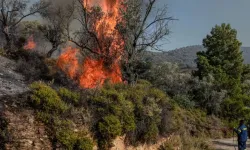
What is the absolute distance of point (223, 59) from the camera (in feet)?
106

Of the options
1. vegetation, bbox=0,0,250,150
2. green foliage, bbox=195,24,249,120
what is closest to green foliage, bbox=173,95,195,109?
vegetation, bbox=0,0,250,150

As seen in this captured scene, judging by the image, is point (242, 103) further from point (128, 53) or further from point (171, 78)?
point (128, 53)

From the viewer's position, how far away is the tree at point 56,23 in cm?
2992

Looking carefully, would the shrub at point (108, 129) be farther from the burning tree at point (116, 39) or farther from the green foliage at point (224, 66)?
the green foliage at point (224, 66)

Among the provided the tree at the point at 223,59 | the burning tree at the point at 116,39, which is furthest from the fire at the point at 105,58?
the tree at the point at 223,59

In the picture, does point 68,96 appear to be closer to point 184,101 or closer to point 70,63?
point 70,63

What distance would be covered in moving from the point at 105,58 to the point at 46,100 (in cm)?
849

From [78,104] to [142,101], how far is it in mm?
3554

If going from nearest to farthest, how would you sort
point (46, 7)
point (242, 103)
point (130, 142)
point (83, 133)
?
point (83, 133) → point (130, 142) → point (242, 103) → point (46, 7)

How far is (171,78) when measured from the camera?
2680 centimetres

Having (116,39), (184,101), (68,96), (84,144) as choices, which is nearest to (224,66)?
(184,101)

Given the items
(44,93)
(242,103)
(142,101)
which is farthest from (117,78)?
(242,103)

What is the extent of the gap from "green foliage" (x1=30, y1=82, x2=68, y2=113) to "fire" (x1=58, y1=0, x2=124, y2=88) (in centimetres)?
602

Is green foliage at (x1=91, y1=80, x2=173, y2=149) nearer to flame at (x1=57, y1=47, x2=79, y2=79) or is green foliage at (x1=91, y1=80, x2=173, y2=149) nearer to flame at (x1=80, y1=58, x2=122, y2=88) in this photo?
flame at (x1=80, y1=58, x2=122, y2=88)
